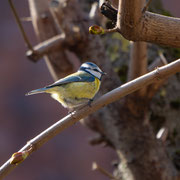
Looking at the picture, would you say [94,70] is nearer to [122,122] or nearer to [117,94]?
[122,122]

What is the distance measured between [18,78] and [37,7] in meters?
5.05

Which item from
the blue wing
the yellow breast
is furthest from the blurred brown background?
the yellow breast

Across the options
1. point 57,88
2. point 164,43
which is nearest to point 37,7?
point 57,88

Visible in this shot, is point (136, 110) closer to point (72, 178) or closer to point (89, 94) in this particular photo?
point (89, 94)

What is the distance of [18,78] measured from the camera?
7613 millimetres

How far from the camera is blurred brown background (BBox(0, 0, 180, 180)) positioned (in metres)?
7.20

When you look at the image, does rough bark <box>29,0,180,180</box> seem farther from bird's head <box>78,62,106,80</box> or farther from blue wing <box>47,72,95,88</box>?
blue wing <box>47,72,95,88</box>

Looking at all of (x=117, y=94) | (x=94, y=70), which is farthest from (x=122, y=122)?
(x=117, y=94)

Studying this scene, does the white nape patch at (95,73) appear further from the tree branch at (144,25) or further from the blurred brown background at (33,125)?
the blurred brown background at (33,125)

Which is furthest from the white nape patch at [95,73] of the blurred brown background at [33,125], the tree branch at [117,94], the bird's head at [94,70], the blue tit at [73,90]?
the blurred brown background at [33,125]

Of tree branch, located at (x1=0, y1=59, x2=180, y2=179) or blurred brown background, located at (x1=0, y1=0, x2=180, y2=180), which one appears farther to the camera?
blurred brown background, located at (x1=0, y1=0, x2=180, y2=180)

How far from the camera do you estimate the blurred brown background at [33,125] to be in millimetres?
7199

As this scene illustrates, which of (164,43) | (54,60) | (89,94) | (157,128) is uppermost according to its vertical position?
(164,43)

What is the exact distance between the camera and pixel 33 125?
7422 mm
